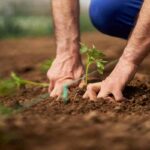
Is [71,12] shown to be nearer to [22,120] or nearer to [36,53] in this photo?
[22,120]

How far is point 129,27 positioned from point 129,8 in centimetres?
15

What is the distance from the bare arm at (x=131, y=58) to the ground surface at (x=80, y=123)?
2.9 inches

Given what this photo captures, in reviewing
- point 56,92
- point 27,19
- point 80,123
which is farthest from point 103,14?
point 27,19

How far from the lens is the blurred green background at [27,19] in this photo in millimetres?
10375

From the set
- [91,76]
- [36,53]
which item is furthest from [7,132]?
[36,53]

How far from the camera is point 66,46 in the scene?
3416 millimetres

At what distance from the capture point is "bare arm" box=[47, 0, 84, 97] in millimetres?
3375

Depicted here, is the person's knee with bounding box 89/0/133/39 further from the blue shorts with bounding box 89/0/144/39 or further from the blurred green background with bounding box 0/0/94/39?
the blurred green background with bounding box 0/0/94/39

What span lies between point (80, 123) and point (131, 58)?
908mm

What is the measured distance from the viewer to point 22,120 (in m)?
2.29

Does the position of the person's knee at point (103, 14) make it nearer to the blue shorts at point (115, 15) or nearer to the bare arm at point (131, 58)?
the blue shorts at point (115, 15)

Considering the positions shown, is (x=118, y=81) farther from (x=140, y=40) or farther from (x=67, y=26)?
(x=67, y=26)

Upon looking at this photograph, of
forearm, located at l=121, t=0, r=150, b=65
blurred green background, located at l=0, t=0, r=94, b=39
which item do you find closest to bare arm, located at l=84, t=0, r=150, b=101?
forearm, located at l=121, t=0, r=150, b=65

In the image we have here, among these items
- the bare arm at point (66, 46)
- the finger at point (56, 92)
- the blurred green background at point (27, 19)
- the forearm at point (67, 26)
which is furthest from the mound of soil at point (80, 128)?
the blurred green background at point (27, 19)
